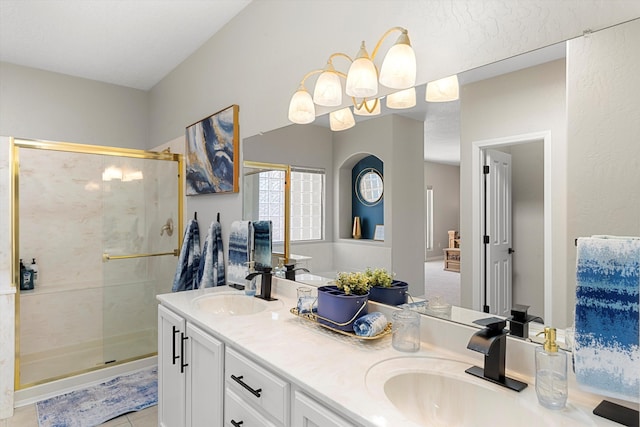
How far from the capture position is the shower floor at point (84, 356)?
2.76 m

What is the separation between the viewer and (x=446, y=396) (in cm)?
104

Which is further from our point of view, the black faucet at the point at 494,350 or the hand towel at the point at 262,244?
the hand towel at the point at 262,244

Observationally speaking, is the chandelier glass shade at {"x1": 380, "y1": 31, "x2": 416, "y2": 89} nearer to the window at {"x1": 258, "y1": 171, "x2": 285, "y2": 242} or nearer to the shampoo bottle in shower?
the window at {"x1": 258, "y1": 171, "x2": 285, "y2": 242}

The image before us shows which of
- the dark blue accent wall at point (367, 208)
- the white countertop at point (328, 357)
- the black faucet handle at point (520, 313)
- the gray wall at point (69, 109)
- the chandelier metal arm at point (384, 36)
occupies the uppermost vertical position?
the gray wall at point (69, 109)

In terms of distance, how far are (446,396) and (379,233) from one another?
68 cm

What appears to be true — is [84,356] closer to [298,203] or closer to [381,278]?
[298,203]

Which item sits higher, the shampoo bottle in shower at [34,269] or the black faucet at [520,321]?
the black faucet at [520,321]

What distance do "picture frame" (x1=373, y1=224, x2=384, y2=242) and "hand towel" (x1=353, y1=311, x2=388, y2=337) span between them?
34cm

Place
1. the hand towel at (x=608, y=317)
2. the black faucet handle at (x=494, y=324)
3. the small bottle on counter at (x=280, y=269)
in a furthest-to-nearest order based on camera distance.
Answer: the small bottle on counter at (x=280, y=269)
the black faucet handle at (x=494, y=324)
the hand towel at (x=608, y=317)

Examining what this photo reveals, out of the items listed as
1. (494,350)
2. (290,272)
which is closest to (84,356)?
(290,272)

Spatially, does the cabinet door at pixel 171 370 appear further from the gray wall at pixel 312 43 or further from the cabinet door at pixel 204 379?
the gray wall at pixel 312 43

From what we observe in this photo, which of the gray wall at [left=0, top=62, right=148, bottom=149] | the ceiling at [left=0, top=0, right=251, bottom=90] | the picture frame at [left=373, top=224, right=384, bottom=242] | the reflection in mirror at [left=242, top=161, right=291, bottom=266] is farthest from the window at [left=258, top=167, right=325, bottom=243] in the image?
the gray wall at [left=0, top=62, right=148, bottom=149]

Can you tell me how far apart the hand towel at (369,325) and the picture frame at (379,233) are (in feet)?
1.13

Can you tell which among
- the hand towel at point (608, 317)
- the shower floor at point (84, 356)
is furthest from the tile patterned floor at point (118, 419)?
the hand towel at point (608, 317)
